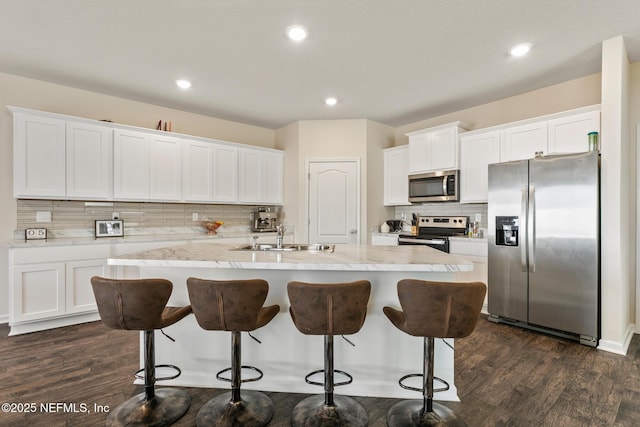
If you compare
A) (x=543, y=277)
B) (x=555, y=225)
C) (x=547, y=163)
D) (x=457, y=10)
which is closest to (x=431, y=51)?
(x=457, y=10)

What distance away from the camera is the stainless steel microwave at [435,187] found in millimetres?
4395

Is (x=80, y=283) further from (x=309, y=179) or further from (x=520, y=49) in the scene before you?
(x=520, y=49)

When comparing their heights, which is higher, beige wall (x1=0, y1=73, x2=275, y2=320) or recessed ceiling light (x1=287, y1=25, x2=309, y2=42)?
recessed ceiling light (x1=287, y1=25, x2=309, y2=42)

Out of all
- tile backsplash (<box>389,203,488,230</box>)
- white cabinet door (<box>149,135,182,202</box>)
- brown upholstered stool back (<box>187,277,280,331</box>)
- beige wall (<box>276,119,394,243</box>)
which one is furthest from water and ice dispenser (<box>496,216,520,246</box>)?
white cabinet door (<box>149,135,182,202</box>)

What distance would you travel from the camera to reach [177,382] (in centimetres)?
230

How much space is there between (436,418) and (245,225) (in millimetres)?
4204

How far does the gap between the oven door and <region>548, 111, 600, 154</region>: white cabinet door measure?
157cm

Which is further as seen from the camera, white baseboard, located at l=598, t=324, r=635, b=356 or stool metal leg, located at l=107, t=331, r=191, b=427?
white baseboard, located at l=598, t=324, r=635, b=356

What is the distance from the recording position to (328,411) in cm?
191

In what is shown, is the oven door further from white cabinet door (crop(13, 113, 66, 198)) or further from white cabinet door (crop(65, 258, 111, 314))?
white cabinet door (crop(13, 113, 66, 198))

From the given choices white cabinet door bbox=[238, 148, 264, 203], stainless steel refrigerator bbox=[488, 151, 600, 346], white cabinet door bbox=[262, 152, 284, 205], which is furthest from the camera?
white cabinet door bbox=[262, 152, 284, 205]

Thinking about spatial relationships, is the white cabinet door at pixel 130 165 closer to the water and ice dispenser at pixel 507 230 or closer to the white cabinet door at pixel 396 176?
the white cabinet door at pixel 396 176

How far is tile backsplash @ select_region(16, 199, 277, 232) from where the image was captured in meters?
3.70

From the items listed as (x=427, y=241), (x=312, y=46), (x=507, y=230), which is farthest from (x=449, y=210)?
(x=312, y=46)
